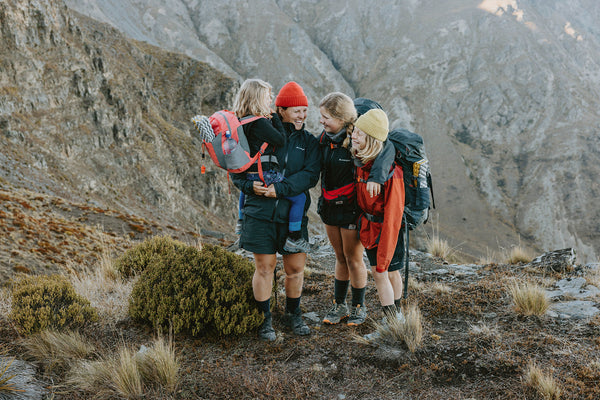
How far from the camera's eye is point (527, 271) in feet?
19.6

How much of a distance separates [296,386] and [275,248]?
1.20 metres

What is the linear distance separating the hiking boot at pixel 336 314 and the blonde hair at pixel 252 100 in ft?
7.58

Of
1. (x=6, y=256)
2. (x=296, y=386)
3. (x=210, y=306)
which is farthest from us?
(x=6, y=256)

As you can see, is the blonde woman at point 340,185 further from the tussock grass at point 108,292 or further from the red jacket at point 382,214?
the tussock grass at point 108,292

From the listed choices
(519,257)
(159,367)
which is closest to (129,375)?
(159,367)

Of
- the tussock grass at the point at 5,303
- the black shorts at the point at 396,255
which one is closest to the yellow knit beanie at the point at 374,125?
the black shorts at the point at 396,255

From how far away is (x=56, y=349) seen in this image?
3516mm

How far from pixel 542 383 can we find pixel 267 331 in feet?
7.81

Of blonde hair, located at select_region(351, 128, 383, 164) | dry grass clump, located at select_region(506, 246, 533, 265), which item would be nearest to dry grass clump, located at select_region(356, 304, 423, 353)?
blonde hair, located at select_region(351, 128, 383, 164)

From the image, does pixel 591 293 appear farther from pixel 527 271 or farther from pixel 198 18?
pixel 198 18

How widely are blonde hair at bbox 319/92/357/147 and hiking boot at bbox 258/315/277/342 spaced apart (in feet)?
6.53

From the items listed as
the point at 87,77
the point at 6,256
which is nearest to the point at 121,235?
the point at 6,256

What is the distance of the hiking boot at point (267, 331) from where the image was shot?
381cm

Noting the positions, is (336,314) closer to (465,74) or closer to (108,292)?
(108,292)
